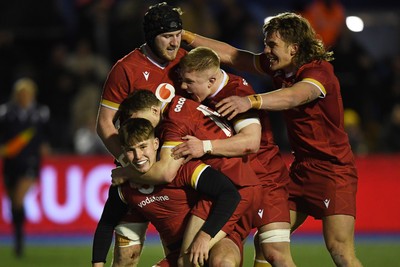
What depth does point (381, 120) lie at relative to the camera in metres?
17.9

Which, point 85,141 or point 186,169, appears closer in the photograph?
point 186,169

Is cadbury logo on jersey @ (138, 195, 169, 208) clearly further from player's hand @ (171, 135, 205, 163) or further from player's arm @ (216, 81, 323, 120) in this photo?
player's arm @ (216, 81, 323, 120)

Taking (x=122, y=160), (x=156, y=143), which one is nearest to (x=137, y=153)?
(x=156, y=143)

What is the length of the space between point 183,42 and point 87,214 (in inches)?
266

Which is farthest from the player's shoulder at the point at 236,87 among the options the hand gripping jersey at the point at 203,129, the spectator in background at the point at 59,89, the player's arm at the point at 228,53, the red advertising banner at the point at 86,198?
the spectator in background at the point at 59,89

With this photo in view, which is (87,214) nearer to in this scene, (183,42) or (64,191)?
(64,191)

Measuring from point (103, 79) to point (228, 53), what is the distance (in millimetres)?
8739

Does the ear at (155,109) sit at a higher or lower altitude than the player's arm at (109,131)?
higher

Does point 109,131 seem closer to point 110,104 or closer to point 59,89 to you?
point 110,104

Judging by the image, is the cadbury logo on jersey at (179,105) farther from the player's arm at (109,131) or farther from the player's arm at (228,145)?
the player's arm at (109,131)

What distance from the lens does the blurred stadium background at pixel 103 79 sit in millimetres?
15289

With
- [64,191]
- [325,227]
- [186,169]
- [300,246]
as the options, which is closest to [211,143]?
[186,169]

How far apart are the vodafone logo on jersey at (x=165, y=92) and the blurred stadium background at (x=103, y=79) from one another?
22.5 ft

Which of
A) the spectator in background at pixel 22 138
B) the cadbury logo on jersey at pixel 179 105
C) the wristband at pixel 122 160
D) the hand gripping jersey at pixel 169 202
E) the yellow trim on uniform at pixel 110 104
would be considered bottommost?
the spectator in background at pixel 22 138
